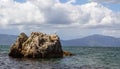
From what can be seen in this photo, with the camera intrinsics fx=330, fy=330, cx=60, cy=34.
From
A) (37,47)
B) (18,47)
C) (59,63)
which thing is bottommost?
(59,63)

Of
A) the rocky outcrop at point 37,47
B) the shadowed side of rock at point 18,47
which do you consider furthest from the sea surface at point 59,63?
the rocky outcrop at point 37,47

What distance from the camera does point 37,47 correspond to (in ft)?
269

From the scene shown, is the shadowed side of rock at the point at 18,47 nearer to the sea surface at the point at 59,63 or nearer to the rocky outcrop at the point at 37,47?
the rocky outcrop at the point at 37,47

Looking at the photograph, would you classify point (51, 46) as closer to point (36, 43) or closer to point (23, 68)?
point (36, 43)

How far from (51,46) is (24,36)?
962cm

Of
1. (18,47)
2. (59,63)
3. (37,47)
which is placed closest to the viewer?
(59,63)

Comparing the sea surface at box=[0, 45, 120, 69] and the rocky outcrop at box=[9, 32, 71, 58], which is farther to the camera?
the rocky outcrop at box=[9, 32, 71, 58]

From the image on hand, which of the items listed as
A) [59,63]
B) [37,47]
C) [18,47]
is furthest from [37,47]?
[59,63]

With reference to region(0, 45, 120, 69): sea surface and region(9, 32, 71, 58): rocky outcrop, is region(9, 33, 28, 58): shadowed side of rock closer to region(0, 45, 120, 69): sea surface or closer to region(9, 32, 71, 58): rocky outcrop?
region(9, 32, 71, 58): rocky outcrop

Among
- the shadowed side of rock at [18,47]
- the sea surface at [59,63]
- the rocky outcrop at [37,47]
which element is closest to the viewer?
the sea surface at [59,63]

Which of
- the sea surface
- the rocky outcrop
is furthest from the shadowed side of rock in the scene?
the sea surface

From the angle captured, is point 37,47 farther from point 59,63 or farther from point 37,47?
point 59,63

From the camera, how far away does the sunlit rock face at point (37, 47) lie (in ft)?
270

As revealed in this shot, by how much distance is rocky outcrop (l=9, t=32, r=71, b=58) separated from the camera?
270ft
